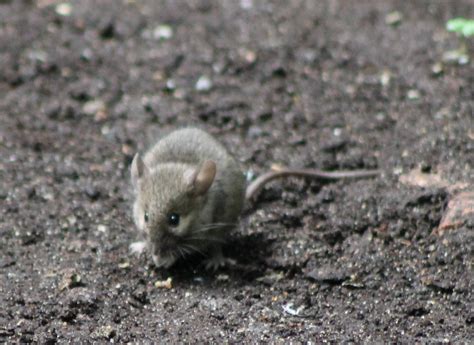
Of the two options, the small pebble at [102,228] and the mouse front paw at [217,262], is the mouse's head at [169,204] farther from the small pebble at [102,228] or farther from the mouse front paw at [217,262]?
the small pebble at [102,228]

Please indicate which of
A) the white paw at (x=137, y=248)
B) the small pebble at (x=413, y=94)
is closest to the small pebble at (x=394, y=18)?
the small pebble at (x=413, y=94)

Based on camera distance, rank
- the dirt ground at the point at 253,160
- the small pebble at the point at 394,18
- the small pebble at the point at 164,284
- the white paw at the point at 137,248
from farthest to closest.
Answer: the small pebble at the point at 394,18 < the white paw at the point at 137,248 < the small pebble at the point at 164,284 < the dirt ground at the point at 253,160

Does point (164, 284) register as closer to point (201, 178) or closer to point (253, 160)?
point (201, 178)

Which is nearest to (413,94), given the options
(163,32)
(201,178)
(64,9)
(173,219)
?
(163,32)

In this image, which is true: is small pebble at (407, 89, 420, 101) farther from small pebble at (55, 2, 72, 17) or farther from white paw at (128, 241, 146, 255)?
small pebble at (55, 2, 72, 17)

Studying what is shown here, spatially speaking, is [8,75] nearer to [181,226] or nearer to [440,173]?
[181,226]

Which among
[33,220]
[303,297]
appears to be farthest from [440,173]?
[33,220]

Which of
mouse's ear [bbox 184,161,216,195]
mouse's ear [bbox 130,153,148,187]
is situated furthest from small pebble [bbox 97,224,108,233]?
mouse's ear [bbox 184,161,216,195]

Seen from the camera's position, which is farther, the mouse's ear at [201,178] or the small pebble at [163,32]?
the small pebble at [163,32]

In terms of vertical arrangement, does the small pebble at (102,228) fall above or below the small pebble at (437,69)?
below
